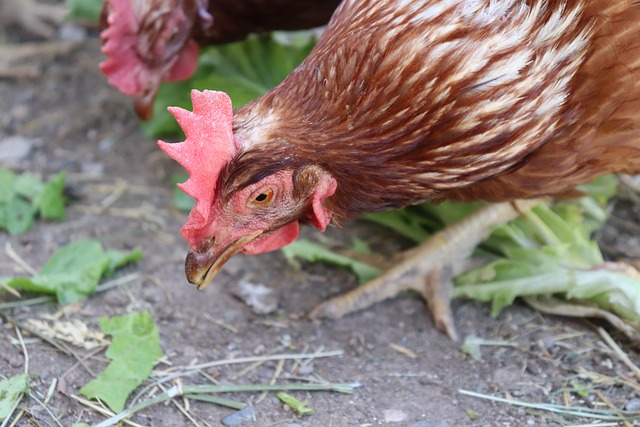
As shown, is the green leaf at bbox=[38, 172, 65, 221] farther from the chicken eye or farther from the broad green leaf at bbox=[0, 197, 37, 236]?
the chicken eye

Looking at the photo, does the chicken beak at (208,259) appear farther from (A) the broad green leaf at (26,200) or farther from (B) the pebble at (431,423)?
(A) the broad green leaf at (26,200)

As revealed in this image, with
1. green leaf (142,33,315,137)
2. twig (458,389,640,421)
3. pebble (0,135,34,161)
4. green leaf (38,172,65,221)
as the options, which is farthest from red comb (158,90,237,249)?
pebble (0,135,34,161)

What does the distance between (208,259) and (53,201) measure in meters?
1.45

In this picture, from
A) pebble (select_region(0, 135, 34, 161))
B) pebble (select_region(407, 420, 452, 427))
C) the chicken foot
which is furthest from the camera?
pebble (select_region(0, 135, 34, 161))

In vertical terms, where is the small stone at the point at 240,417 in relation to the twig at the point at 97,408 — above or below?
above

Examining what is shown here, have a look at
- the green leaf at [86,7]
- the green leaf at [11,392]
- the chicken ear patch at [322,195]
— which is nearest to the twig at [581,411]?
the chicken ear patch at [322,195]

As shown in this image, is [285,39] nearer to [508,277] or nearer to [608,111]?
[508,277]

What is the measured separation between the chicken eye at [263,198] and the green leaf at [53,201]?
1.52 metres

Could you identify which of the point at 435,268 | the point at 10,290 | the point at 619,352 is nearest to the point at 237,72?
the point at 435,268

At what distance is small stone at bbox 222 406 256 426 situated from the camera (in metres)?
2.34

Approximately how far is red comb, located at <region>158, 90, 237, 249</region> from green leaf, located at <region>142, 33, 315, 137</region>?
141cm

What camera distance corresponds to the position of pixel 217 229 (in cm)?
212

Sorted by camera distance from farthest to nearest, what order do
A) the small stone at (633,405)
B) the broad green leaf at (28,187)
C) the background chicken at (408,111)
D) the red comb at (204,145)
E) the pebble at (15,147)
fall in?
the pebble at (15,147) < the broad green leaf at (28,187) < the small stone at (633,405) < the background chicken at (408,111) < the red comb at (204,145)

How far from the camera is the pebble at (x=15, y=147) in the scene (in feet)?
12.4
